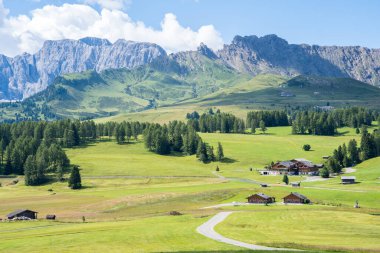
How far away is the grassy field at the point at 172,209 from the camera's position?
62344 mm

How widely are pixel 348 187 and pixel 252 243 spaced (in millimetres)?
75505

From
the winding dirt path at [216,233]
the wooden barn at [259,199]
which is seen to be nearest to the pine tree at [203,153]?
the wooden barn at [259,199]

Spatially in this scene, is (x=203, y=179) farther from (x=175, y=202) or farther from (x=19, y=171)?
(x=19, y=171)

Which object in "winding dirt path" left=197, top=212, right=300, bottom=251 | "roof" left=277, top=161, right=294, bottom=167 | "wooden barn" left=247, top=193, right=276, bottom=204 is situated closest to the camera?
"winding dirt path" left=197, top=212, right=300, bottom=251

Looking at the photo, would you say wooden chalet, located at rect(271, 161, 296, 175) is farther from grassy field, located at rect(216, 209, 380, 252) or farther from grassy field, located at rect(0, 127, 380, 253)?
grassy field, located at rect(216, 209, 380, 252)

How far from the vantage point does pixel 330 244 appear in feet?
192

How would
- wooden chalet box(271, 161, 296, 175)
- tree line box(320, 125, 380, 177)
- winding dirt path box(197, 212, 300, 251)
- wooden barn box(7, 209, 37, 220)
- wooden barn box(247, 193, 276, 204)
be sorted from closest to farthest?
Answer: winding dirt path box(197, 212, 300, 251)
wooden barn box(7, 209, 37, 220)
wooden barn box(247, 193, 276, 204)
wooden chalet box(271, 161, 296, 175)
tree line box(320, 125, 380, 177)

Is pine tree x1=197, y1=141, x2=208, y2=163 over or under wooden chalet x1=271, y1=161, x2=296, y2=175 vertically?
over

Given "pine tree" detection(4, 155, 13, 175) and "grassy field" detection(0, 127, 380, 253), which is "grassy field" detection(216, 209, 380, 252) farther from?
"pine tree" detection(4, 155, 13, 175)

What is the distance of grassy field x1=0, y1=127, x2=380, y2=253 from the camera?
205 ft

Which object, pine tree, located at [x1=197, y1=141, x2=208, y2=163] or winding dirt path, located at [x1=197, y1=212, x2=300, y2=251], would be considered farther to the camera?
pine tree, located at [x1=197, y1=141, x2=208, y2=163]

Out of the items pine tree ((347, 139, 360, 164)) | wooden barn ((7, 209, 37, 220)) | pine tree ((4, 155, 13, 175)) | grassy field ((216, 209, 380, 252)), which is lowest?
wooden barn ((7, 209, 37, 220))

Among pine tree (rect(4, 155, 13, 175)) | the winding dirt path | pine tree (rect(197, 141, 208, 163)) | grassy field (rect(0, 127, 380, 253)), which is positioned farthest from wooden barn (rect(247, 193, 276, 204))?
pine tree (rect(4, 155, 13, 175))

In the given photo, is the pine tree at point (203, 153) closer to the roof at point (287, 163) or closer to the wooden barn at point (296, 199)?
the roof at point (287, 163)
